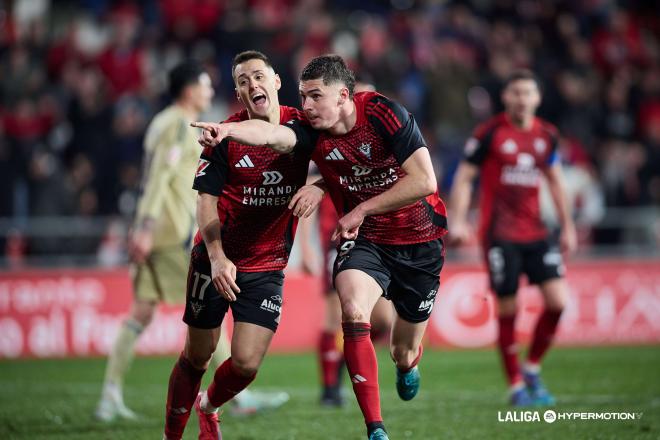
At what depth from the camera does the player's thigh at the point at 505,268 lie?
30.9 feet

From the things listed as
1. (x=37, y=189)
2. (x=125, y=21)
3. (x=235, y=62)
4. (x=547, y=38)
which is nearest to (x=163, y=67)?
(x=125, y=21)

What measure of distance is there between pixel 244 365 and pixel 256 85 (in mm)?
1731

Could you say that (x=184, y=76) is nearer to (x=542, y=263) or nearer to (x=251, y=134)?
(x=251, y=134)

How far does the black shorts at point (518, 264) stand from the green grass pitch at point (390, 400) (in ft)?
3.57

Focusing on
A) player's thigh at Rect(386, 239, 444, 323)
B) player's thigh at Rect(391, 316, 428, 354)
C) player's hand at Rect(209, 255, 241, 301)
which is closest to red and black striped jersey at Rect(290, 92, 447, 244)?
player's thigh at Rect(386, 239, 444, 323)

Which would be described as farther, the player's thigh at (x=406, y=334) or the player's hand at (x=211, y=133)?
the player's thigh at (x=406, y=334)

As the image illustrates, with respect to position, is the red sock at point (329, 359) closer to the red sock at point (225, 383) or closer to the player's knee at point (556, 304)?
the player's knee at point (556, 304)

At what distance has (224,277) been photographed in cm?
591

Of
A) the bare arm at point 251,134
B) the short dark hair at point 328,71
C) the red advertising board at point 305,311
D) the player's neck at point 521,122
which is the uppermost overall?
the short dark hair at point 328,71

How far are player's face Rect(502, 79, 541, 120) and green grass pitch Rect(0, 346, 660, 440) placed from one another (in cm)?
270

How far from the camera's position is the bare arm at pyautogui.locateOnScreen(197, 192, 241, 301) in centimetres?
592

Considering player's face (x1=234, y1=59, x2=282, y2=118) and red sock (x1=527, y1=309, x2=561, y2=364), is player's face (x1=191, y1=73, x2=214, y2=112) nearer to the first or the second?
player's face (x1=234, y1=59, x2=282, y2=118)

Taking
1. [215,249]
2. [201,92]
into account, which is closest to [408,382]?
[215,249]

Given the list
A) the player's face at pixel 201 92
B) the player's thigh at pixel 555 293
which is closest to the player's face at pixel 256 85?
the player's face at pixel 201 92
